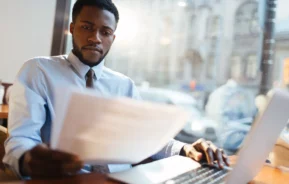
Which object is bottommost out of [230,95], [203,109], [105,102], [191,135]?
[191,135]

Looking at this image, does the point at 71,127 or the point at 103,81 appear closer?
the point at 71,127

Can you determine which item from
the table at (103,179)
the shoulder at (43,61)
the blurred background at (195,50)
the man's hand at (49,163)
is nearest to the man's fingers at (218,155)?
the table at (103,179)

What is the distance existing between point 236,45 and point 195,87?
0.39 meters

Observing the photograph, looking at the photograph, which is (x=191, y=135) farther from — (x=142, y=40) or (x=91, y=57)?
(x=91, y=57)

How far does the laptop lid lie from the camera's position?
548mm

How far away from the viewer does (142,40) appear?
2342 mm

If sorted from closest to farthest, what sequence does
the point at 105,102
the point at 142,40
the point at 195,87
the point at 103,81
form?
1. the point at 105,102
2. the point at 103,81
3. the point at 195,87
4. the point at 142,40

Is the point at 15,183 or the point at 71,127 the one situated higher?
the point at 71,127

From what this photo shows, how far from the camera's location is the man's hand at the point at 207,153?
2.90 ft

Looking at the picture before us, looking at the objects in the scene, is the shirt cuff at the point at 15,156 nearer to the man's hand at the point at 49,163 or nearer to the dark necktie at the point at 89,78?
the man's hand at the point at 49,163

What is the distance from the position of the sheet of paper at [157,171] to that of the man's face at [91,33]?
509 mm

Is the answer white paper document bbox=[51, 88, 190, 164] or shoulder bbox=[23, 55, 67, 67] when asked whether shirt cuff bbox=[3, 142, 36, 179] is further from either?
shoulder bbox=[23, 55, 67, 67]

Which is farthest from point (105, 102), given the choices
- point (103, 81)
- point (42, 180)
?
point (103, 81)

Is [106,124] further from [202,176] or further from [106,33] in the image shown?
[106,33]
